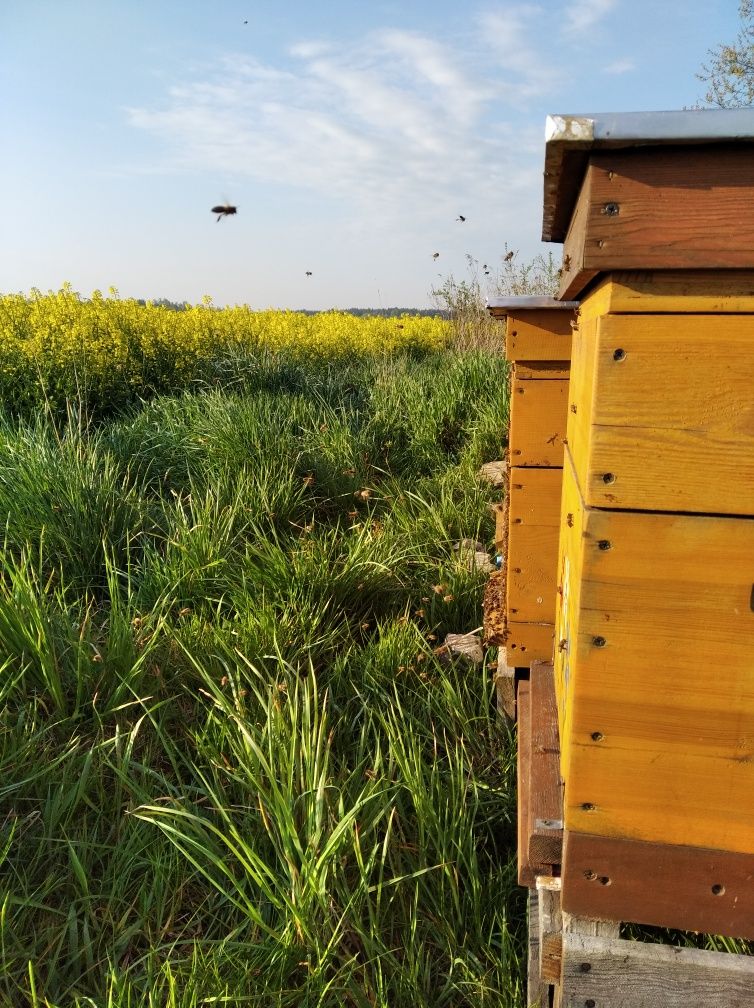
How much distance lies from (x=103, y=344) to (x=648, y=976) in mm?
6530

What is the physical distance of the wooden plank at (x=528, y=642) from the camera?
2.79 metres

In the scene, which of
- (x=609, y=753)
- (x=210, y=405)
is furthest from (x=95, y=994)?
(x=210, y=405)

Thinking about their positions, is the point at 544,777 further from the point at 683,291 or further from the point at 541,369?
the point at 541,369

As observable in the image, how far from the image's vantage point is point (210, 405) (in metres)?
5.40

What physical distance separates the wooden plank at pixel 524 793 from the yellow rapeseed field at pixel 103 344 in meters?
3.88

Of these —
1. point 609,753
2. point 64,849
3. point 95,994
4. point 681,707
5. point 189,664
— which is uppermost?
point 681,707

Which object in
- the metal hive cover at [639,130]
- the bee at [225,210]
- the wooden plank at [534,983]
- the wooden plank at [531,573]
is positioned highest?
the bee at [225,210]

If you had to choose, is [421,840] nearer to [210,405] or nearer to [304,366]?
[210,405]

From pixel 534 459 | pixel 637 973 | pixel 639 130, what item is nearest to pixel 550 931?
pixel 637 973

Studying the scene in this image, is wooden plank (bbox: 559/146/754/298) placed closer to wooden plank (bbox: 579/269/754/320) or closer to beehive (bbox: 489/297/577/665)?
wooden plank (bbox: 579/269/754/320)

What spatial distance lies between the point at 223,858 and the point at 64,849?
1.67ft

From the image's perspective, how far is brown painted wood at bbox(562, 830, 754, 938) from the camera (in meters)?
1.47

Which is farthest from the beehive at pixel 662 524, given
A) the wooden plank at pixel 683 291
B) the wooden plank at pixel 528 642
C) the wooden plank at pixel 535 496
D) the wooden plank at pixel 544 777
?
the wooden plank at pixel 528 642

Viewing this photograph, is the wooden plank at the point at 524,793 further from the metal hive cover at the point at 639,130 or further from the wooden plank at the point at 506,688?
the metal hive cover at the point at 639,130
